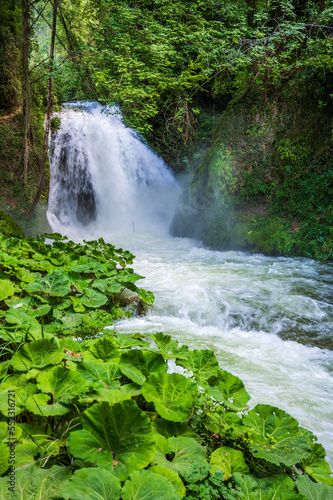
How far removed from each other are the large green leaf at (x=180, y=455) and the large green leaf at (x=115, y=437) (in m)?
0.10

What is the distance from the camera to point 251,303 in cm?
427

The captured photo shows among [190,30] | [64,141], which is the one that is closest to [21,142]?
[64,141]

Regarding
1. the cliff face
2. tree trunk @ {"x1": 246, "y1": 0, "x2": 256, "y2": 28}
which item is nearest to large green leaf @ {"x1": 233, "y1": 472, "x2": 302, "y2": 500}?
the cliff face

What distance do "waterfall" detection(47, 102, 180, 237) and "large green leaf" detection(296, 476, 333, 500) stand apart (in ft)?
31.6

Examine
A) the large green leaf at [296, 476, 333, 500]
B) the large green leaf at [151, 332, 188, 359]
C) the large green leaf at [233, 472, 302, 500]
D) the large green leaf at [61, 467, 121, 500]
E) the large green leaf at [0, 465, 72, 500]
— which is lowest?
the large green leaf at [233, 472, 302, 500]

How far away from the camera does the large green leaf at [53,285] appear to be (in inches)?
88.5

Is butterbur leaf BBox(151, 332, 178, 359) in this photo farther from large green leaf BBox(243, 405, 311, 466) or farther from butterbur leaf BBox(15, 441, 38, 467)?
butterbur leaf BBox(15, 441, 38, 467)

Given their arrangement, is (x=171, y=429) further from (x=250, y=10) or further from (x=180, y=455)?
(x=250, y=10)

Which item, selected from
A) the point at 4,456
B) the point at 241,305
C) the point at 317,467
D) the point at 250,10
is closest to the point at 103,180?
the point at 250,10

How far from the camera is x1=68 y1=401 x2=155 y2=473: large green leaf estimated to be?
36.5 inches

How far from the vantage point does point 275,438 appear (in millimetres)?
1166

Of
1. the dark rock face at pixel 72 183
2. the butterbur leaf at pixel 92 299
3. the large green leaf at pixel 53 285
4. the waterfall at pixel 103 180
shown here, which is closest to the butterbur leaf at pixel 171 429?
the large green leaf at pixel 53 285

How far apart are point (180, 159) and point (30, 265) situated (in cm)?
1039

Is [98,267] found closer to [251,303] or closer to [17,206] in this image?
[251,303]
